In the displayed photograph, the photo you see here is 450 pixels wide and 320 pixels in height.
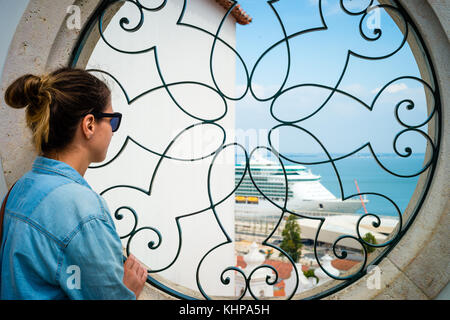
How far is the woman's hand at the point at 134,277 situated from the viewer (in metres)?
0.82

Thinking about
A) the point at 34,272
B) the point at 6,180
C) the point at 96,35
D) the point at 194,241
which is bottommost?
the point at 194,241

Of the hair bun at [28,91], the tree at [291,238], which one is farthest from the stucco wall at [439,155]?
the tree at [291,238]

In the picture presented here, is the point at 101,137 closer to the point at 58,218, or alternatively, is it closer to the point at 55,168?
the point at 55,168

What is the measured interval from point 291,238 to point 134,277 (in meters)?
7.64

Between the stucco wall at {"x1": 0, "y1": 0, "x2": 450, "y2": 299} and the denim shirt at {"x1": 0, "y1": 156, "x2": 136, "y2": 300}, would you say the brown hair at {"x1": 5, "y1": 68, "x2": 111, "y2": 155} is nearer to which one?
the denim shirt at {"x1": 0, "y1": 156, "x2": 136, "y2": 300}

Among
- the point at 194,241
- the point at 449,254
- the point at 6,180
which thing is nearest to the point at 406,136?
the point at 449,254

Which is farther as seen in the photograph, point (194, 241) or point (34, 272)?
point (194, 241)

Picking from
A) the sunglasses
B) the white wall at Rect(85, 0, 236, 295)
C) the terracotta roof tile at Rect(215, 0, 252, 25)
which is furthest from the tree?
the sunglasses

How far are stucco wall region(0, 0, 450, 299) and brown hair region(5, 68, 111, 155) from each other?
38 centimetres

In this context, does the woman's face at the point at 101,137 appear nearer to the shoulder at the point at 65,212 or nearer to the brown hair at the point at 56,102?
the brown hair at the point at 56,102

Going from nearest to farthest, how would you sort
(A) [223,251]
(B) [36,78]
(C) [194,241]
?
(B) [36,78], (C) [194,241], (A) [223,251]
